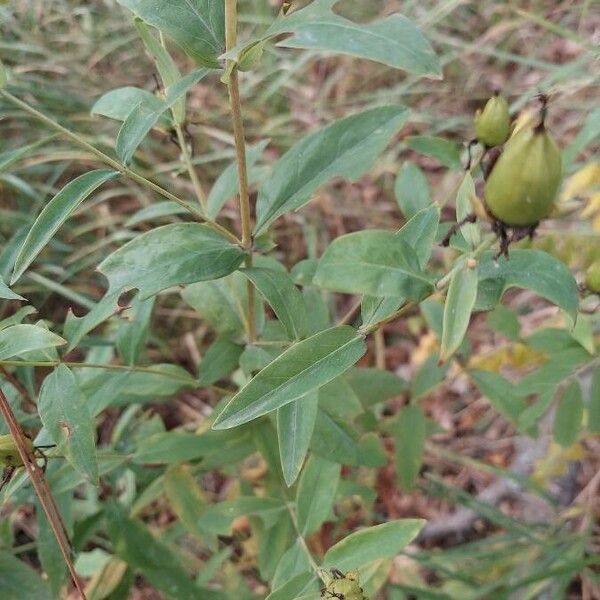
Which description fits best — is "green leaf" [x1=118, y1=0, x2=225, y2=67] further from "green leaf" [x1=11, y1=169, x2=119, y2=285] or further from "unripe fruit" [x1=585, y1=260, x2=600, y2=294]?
"unripe fruit" [x1=585, y1=260, x2=600, y2=294]

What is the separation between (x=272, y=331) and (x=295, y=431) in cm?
31

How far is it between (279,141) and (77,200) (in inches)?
66.4

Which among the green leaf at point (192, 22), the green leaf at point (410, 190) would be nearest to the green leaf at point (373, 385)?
the green leaf at point (410, 190)

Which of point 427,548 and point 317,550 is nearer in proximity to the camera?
point 317,550

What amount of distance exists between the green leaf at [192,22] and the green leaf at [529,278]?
345mm

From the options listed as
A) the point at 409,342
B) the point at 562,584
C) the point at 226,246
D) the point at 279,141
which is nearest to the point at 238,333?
the point at 226,246

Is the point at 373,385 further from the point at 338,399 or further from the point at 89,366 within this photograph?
the point at 89,366

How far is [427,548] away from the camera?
72.0 inches

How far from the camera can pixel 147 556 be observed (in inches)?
44.8

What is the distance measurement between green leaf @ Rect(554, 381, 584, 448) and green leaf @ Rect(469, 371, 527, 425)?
6cm

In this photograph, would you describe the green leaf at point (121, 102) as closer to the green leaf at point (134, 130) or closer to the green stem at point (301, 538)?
the green leaf at point (134, 130)

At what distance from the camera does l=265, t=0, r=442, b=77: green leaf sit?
59cm

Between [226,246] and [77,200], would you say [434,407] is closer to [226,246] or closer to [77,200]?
[226,246]

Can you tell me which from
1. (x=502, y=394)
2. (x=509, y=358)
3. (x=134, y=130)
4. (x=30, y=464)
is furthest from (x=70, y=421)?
(x=509, y=358)
